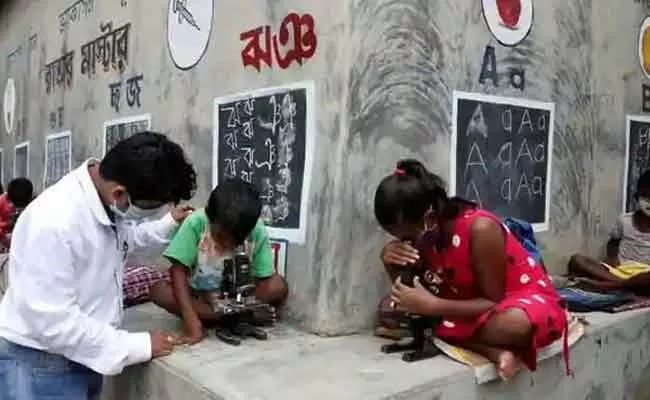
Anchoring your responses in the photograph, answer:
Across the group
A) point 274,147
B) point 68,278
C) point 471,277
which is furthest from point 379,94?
point 68,278

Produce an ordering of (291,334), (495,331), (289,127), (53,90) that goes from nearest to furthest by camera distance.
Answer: (495,331), (291,334), (289,127), (53,90)

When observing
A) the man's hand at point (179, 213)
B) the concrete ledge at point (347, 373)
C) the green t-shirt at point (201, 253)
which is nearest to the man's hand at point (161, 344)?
the concrete ledge at point (347, 373)

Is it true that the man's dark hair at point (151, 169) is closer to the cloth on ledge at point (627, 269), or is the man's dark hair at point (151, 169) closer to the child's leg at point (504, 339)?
the child's leg at point (504, 339)

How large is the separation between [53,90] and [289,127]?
17.7 ft

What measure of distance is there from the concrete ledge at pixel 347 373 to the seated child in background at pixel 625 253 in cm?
61

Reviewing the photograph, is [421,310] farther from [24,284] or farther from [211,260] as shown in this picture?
[24,284]

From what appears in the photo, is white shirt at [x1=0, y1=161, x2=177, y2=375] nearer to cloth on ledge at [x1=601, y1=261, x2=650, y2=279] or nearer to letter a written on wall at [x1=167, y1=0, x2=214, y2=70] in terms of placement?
letter a written on wall at [x1=167, y1=0, x2=214, y2=70]

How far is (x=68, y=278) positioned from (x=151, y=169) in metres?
→ 0.49

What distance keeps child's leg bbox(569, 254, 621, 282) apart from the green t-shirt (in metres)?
1.98

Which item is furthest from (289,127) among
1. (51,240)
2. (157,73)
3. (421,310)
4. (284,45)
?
(157,73)

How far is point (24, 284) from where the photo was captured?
8.75 ft

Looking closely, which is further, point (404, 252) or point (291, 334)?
point (291, 334)

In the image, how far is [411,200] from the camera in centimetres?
295

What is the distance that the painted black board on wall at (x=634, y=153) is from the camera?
5.08 meters
